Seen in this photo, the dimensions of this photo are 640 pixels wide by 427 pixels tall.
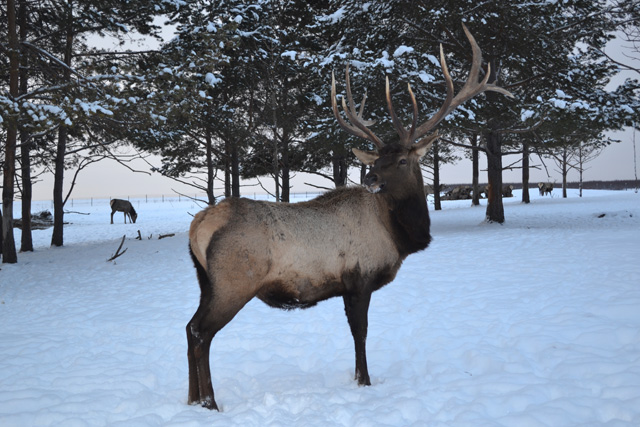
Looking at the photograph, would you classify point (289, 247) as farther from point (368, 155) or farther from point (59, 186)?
point (59, 186)

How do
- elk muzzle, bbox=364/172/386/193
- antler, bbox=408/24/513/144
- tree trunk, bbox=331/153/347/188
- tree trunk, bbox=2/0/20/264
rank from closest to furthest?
elk muzzle, bbox=364/172/386/193 → antler, bbox=408/24/513/144 → tree trunk, bbox=2/0/20/264 → tree trunk, bbox=331/153/347/188

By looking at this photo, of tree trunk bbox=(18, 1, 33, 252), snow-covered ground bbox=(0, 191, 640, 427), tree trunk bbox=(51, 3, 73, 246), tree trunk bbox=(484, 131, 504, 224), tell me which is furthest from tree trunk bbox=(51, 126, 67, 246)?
tree trunk bbox=(484, 131, 504, 224)

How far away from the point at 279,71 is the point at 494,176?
8.03m

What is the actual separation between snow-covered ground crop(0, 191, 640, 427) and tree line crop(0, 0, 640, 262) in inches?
149

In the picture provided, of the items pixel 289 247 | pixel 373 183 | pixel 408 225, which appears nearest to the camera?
pixel 289 247

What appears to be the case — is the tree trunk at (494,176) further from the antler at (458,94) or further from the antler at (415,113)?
the antler at (415,113)

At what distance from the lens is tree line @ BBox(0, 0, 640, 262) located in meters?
9.29

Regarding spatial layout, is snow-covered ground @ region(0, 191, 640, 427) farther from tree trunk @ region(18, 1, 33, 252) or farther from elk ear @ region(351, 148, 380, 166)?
tree trunk @ region(18, 1, 33, 252)

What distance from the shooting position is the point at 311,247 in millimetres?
3350

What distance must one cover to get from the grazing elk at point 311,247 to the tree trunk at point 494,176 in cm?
1095

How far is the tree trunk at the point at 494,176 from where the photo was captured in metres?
13.8

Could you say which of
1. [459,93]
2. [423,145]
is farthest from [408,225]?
[459,93]

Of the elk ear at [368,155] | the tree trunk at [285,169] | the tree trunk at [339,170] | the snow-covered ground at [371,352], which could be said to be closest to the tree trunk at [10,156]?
the snow-covered ground at [371,352]

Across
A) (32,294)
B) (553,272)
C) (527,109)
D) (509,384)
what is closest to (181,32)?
(32,294)
